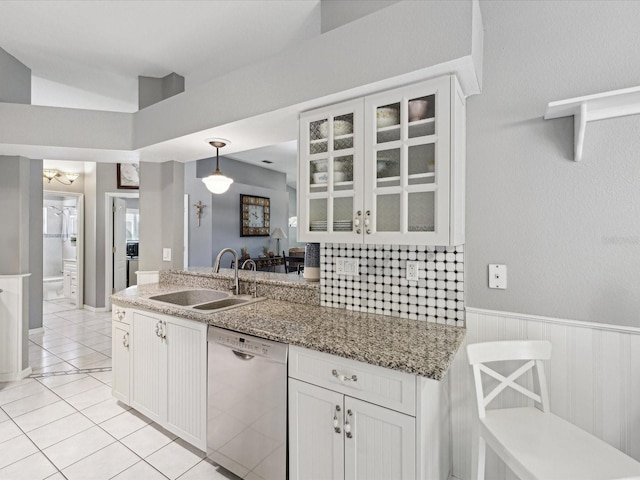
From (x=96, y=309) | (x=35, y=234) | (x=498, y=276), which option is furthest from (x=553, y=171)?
(x=96, y=309)

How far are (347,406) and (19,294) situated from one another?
334cm

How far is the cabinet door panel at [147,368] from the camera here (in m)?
2.14

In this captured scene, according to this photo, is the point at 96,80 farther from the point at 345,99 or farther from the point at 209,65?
the point at 345,99

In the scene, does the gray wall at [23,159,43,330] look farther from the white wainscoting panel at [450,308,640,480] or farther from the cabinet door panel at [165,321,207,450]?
the white wainscoting panel at [450,308,640,480]

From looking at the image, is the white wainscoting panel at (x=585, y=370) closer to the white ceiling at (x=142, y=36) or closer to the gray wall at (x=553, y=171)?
the gray wall at (x=553, y=171)

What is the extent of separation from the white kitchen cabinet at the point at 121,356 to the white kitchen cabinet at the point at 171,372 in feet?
0.25

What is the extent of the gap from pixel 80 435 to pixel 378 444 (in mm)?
2094

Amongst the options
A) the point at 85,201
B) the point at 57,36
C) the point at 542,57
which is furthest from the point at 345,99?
the point at 85,201

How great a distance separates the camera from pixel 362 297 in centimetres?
198

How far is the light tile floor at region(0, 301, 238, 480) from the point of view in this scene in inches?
73.8

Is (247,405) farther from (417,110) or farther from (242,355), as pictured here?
(417,110)

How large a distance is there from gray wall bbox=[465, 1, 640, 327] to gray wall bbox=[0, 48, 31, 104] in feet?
12.3

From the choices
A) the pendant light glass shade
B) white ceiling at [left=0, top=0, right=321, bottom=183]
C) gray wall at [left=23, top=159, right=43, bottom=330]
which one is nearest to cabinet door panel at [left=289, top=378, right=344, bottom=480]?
the pendant light glass shade

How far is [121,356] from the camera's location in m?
2.45
